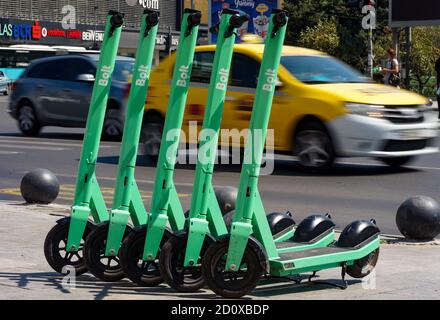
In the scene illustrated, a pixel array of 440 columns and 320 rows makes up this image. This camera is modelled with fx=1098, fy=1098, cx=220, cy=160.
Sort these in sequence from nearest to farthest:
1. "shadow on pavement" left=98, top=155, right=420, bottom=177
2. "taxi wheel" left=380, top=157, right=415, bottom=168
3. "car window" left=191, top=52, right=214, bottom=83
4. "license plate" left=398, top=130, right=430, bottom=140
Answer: "license plate" left=398, top=130, right=430, bottom=140
"shadow on pavement" left=98, top=155, right=420, bottom=177
"taxi wheel" left=380, top=157, right=415, bottom=168
"car window" left=191, top=52, right=214, bottom=83

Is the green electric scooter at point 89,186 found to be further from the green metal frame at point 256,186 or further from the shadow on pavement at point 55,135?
the shadow on pavement at point 55,135

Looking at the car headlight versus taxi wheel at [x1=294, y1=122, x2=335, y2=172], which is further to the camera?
taxi wheel at [x1=294, y1=122, x2=335, y2=172]

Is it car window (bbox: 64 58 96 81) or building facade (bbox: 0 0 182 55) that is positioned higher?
car window (bbox: 64 58 96 81)

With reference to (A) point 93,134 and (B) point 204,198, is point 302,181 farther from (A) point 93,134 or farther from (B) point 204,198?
(B) point 204,198

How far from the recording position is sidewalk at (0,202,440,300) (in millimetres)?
7629

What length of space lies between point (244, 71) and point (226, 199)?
636 cm

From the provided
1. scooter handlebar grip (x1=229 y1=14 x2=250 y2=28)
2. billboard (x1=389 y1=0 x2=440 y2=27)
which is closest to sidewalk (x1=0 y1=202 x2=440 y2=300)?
scooter handlebar grip (x1=229 y1=14 x2=250 y2=28)

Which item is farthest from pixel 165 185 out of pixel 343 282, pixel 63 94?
pixel 63 94

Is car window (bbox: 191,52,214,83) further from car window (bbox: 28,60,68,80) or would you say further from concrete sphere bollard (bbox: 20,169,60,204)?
car window (bbox: 28,60,68,80)

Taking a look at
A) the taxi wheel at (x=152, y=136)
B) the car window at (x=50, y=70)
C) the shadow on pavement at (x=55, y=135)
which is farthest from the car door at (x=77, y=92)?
the taxi wheel at (x=152, y=136)

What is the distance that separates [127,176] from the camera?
25.9 feet

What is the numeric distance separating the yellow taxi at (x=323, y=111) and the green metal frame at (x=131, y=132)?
8.21 metres

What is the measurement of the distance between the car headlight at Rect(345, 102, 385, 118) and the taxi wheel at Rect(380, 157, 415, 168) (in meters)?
1.16

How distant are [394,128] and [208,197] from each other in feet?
28.0
